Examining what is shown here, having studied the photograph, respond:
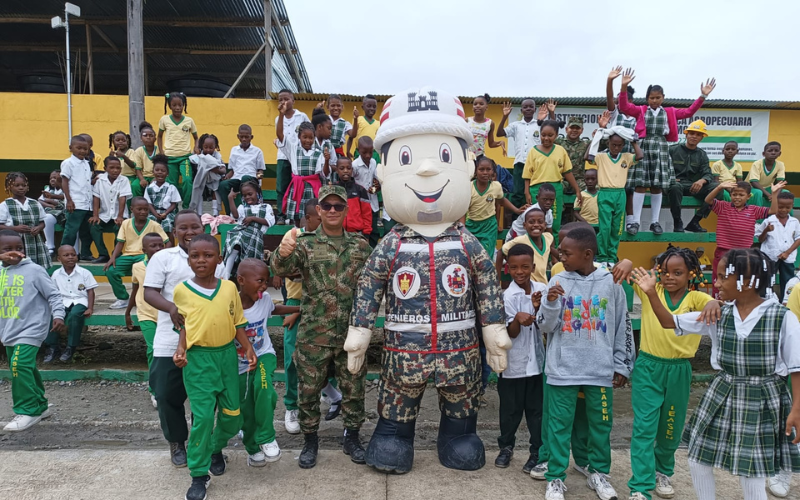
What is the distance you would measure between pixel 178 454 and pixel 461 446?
1.99 meters

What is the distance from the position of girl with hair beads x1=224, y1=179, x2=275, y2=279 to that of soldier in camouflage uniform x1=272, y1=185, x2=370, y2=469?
6.78 ft

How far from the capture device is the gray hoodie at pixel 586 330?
3221 millimetres

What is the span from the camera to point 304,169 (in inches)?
255

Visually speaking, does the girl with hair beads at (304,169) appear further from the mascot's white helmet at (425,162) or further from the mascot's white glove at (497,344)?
the mascot's white glove at (497,344)

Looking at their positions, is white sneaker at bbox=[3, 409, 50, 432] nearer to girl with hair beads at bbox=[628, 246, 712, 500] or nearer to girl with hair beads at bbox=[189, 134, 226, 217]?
girl with hair beads at bbox=[189, 134, 226, 217]

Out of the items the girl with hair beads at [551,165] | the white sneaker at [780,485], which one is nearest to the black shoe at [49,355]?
the girl with hair beads at [551,165]

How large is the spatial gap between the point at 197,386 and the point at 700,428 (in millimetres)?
2855

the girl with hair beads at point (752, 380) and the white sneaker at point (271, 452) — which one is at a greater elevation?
the girl with hair beads at point (752, 380)

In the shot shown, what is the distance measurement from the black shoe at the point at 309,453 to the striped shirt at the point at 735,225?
17.6 feet

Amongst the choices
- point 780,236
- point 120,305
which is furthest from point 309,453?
point 780,236

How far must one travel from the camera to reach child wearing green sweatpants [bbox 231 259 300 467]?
11.6ft

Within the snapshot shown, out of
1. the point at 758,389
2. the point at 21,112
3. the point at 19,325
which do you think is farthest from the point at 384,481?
the point at 21,112

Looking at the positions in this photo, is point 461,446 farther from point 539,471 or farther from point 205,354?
point 205,354

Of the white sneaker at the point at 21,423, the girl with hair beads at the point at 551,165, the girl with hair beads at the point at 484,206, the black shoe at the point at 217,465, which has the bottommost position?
the white sneaker at the point at 21,423
